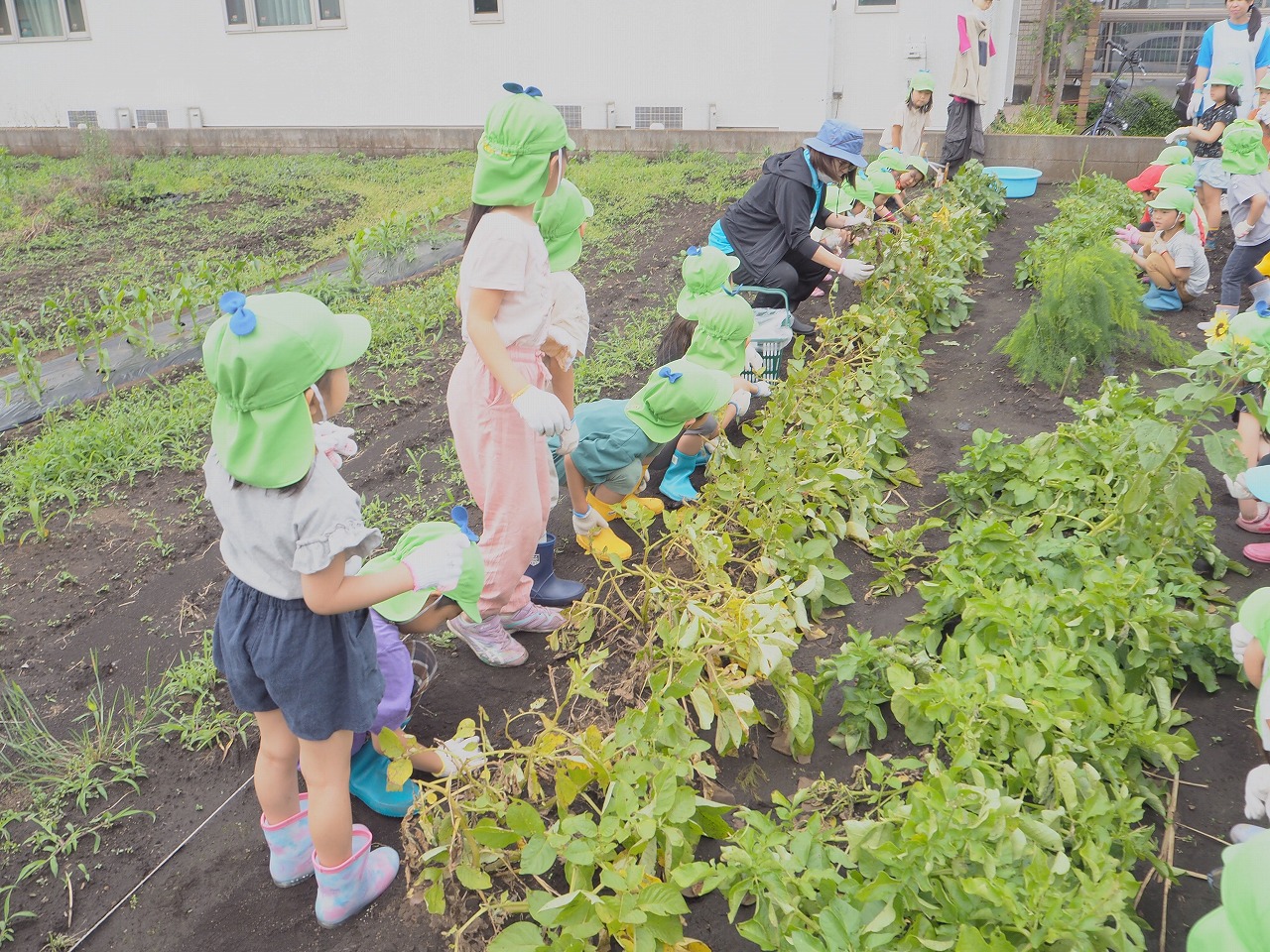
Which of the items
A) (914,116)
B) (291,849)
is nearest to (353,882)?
(291,849)

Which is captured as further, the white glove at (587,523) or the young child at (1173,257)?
the young child at (1173,257)

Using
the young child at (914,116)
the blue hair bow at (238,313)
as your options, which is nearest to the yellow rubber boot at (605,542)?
the blue hair bow at (238,313)

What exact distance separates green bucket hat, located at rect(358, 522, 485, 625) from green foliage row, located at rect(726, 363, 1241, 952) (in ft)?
2.51

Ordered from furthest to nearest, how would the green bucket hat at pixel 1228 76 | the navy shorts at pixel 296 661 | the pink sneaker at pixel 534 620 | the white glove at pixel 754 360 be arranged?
the green bucket hat at pixel 1228 76
the white glove at pixel 754 360
the pink sneaker at pixel 534 620
the navy shorts at pixel 296 661

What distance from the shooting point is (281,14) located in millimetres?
12219

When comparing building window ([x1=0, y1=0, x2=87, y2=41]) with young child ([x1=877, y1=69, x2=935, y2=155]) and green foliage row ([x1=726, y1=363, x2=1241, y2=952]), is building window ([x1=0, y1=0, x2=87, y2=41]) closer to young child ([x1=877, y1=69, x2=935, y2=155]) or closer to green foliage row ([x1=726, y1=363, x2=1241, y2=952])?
young child ([x1=877, y1=69, x2=935, y2=155])

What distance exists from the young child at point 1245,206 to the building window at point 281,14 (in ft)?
33.1

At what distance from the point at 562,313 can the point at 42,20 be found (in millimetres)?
13741

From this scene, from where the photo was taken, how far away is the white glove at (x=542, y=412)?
2.54m

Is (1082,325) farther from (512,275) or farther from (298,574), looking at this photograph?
(298,574)

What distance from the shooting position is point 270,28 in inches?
480

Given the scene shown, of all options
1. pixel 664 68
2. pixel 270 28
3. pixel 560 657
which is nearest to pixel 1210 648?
pixel 560 657

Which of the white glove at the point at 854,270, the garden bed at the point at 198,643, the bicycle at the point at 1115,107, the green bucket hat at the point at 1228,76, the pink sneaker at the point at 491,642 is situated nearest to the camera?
the garden bed at the point at 198,643

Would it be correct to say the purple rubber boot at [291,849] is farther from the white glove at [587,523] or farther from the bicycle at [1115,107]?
the bicycle at [1115,107]
